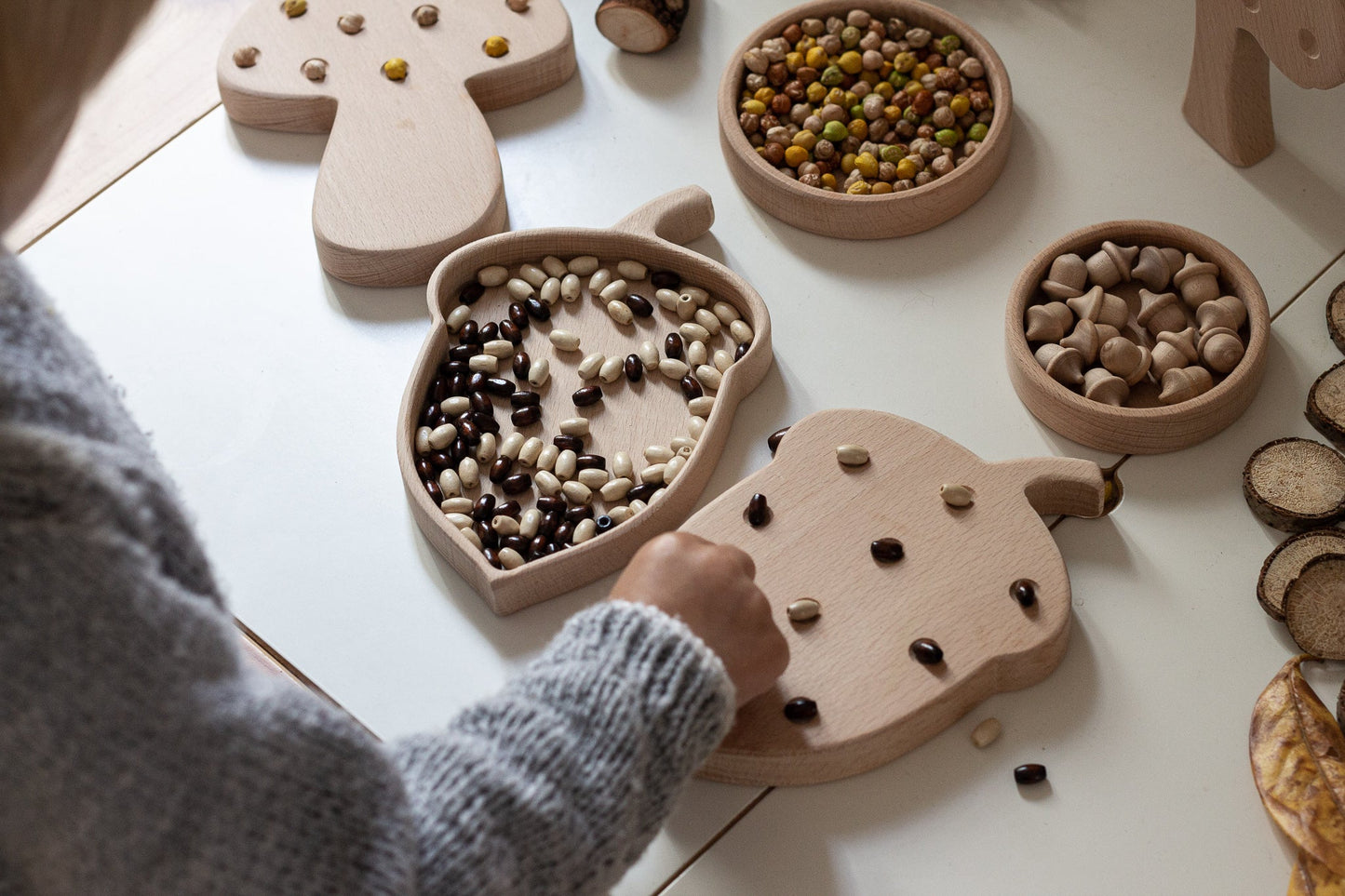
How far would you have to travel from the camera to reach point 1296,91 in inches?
45.3

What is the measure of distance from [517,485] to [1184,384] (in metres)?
0.54

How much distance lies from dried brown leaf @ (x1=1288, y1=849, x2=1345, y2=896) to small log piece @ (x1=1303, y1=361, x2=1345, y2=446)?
345 millimetres

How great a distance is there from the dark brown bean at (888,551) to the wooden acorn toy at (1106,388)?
0.71 feet

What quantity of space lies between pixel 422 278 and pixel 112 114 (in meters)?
0.47

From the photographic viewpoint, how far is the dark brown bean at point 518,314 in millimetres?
1015

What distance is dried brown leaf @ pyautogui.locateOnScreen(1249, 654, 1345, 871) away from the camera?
75 centimetres

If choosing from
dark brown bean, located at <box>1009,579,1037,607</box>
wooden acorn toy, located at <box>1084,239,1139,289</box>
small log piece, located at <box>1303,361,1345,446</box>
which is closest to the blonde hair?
dark brown bean, located at <box>1009,579,1037,607</box>

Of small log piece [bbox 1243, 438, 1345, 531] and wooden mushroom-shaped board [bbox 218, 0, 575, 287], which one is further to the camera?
wooden mushroom-shaped board [bbox 218, 0, 575, 287]

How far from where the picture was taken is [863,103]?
1.14m

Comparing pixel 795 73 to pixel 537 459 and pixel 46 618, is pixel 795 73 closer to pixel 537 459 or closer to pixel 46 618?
pixel 537 459

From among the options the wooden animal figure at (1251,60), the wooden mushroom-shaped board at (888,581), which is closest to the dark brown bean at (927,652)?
the wooden mushroom-shaped board at (888,581)

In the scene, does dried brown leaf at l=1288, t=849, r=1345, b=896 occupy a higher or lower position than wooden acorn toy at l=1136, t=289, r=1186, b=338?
lower

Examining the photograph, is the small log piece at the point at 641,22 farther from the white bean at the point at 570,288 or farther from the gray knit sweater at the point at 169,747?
the gray knit sweater at the point at 169,747

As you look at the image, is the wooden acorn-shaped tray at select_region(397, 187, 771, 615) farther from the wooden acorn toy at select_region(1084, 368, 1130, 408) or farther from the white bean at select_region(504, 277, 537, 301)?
the wooden acorn toy at select_region(1084, 368, 1130, 408)
